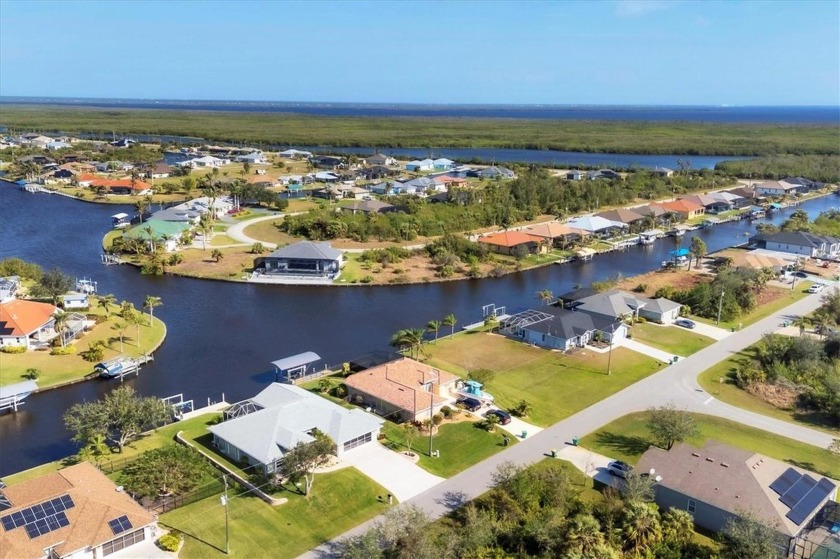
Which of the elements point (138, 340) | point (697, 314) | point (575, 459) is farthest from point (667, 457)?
→ point (138, 340)

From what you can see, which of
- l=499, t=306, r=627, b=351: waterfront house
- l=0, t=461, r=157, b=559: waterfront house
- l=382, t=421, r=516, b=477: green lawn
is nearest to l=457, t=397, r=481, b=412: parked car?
l=382, t=421, r=516, b=477: green lawn

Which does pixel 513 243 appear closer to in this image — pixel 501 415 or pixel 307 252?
pixel 307 252

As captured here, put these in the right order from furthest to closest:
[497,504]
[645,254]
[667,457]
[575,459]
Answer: [645,254] → [575,459] → [667,457] → [497,504]

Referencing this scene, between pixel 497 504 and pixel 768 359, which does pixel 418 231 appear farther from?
pixel 497 504

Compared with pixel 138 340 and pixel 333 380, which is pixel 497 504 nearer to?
pixel 333 380

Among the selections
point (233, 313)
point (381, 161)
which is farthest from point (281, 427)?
point (381, 161)

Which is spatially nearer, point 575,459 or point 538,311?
point 575,459

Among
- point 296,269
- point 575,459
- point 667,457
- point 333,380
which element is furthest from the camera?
point 296,269
